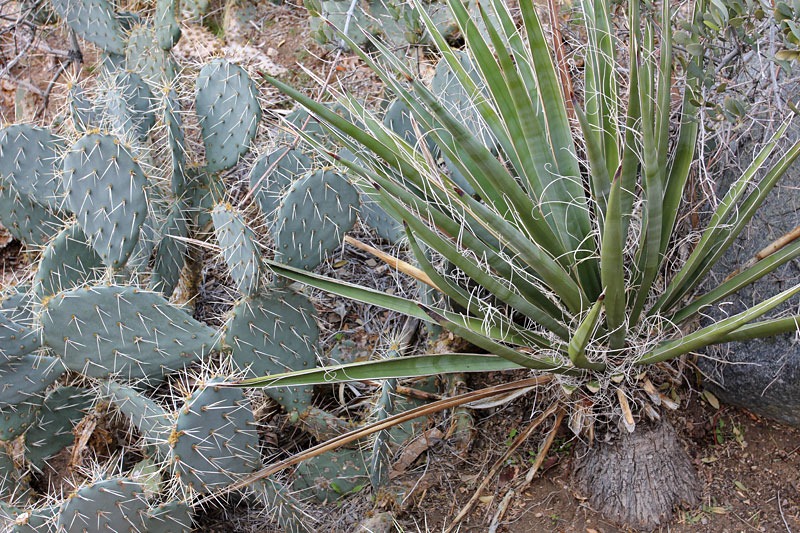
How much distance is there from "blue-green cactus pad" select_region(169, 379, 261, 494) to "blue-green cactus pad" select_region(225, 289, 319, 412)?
23cm

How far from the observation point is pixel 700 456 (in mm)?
2234


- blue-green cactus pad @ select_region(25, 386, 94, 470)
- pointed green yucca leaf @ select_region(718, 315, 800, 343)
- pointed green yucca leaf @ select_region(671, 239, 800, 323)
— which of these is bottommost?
pointed green yucca leaf @ select_region(671, 239, 800, 323)

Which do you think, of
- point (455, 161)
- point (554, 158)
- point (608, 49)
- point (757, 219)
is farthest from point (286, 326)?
point (757, 219)

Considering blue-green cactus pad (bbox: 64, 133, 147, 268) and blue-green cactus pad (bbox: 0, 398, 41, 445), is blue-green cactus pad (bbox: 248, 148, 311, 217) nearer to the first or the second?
blue-green cactus pad (bbox: 64, 133, 147, 268)

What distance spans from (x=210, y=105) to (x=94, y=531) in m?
1.56

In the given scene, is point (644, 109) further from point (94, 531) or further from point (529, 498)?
point (94, 531)

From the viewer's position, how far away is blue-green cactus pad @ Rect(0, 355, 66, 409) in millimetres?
2357

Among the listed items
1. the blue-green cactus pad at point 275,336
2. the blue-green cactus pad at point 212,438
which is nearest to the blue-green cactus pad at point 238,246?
the blue-green cactus pad at point 275,336

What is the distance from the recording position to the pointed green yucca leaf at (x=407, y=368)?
1.97 metres

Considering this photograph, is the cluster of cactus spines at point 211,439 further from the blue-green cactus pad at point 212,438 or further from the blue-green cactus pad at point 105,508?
the blue-green cactus pad at point 105,508

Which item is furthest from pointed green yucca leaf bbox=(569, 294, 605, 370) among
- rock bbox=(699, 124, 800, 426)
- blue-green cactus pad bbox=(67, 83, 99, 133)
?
blue-green cactus pad bbox=(67, 83, 99, 133)

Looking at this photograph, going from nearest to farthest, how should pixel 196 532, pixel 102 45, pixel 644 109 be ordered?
pixel 644 109, pixel 196 532, pixel 102 45

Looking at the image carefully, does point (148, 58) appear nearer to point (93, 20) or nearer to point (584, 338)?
point (93, 20)

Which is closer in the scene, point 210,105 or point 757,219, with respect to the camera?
point 757,219
